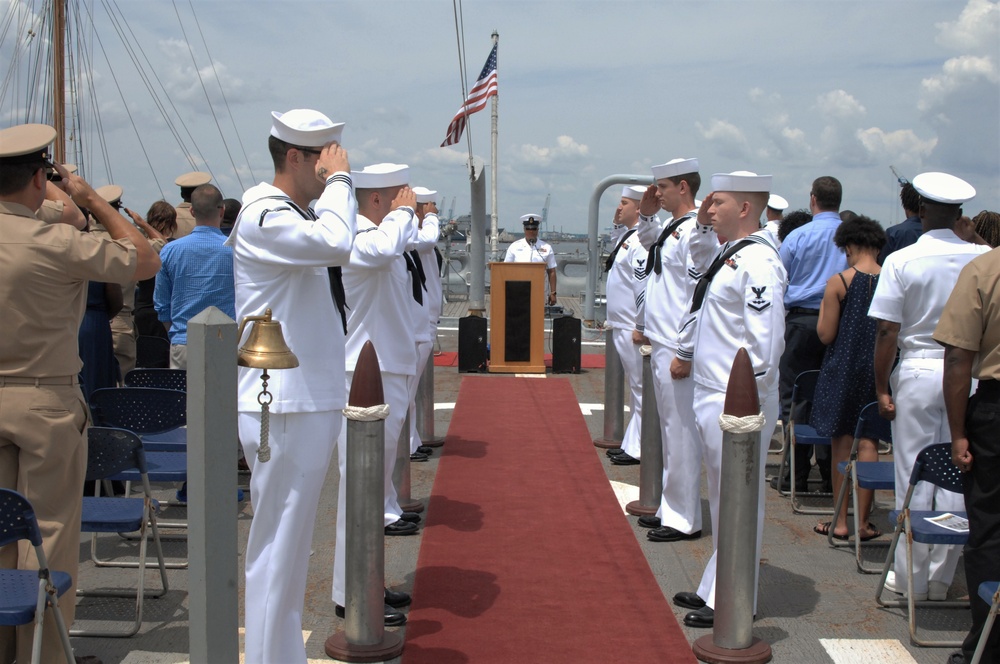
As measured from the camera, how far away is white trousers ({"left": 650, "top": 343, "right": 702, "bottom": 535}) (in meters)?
6.58

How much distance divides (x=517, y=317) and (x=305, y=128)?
9754 mm

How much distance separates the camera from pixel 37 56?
16453mm

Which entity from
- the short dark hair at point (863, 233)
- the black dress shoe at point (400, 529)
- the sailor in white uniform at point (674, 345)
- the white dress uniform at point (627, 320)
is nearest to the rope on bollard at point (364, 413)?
the black dress shoe at point (400, 529)

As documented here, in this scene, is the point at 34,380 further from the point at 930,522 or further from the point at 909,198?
the point at 909,198

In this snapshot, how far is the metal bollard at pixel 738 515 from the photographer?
440cm

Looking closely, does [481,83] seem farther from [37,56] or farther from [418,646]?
[418,646]

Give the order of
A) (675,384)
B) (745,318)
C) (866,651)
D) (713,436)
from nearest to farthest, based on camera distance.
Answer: (866,651), (745,318), (713,436), (675,384)

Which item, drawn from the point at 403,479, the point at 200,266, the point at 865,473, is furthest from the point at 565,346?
the point at 865,473

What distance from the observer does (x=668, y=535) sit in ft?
21.4

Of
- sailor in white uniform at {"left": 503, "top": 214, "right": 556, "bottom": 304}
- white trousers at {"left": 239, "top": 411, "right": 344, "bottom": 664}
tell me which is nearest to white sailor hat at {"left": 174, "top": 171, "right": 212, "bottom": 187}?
white trousers at {"left": 239, "top": 411, "right": 344, "bottom": 664}

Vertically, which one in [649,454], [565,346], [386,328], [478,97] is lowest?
[565,346]

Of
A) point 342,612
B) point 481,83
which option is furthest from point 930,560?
point 481,83

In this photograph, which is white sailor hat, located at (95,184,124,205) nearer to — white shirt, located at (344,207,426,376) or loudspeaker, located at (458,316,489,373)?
white shirt, located at (344,207,426,376)

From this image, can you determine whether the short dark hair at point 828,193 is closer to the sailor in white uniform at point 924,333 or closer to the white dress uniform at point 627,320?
the white dress uniform at point 627,320
